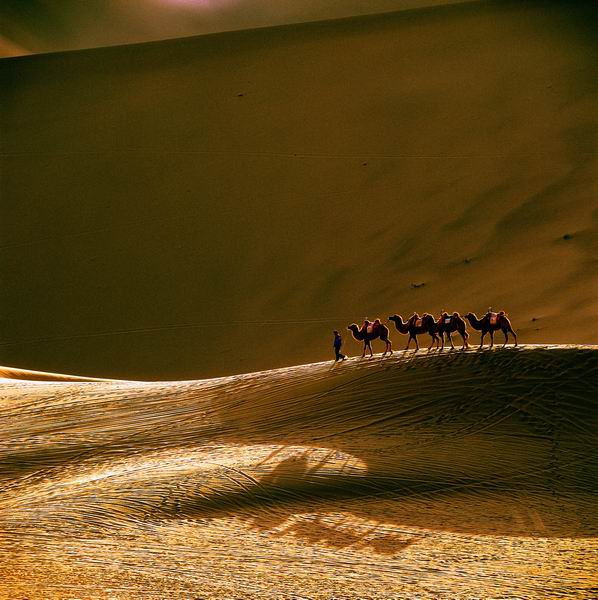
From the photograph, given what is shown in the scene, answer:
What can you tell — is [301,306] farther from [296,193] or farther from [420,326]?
[420,326]

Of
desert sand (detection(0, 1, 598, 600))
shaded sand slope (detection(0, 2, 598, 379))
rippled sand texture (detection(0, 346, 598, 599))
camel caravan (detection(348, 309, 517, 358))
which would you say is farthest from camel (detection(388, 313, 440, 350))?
shaded sand slope (detection(0, 2, 598, 379))

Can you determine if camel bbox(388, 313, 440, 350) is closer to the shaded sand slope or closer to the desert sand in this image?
the desert sand

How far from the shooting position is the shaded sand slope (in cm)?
2430

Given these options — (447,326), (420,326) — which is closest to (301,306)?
(420,326)

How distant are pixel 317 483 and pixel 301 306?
1594 centimetres

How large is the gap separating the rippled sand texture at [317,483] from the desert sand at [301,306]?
0.04 metres

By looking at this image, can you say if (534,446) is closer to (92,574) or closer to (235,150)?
(92,574)

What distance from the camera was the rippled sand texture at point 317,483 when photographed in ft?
24.0

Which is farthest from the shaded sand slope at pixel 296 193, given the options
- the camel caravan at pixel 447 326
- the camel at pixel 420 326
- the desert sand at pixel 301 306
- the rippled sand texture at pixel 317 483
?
the rippled sand texture at pixel 317 483

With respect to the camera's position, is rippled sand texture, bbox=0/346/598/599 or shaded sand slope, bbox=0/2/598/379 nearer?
rippled sand texture, bbox=0/346/598/599

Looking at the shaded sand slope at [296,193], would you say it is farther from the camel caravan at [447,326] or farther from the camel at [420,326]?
the camel caravan at [447,326]

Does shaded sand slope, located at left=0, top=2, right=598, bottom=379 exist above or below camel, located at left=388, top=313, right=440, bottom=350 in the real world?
above

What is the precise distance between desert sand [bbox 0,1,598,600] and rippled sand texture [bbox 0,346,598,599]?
0.04 m

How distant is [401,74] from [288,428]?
2807 cm
